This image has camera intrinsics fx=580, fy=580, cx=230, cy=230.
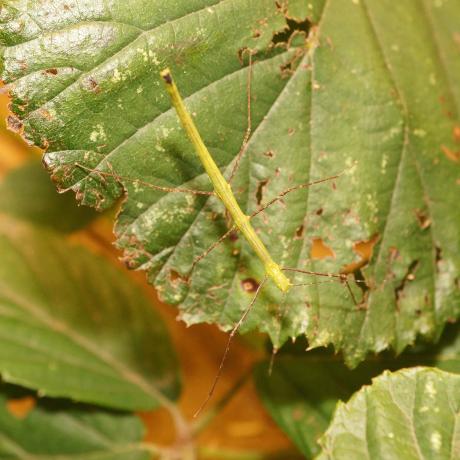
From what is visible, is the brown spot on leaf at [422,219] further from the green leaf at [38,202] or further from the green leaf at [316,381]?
the green leaf at [38,202]

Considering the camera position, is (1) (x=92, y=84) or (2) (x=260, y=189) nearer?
(1) (x=92, y=84)

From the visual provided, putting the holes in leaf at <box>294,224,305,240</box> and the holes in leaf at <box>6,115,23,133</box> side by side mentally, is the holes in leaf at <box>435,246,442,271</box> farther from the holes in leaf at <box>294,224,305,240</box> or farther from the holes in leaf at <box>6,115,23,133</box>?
the holes in leaf at <box>6,115,23,133</box>

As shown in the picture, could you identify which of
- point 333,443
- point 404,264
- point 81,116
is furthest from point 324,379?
point 81,116

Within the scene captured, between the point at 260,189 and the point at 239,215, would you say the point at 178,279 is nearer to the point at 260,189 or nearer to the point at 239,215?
the point at 239,215

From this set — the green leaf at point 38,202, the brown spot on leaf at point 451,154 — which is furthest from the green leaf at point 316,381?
the green leaf at point 38,202

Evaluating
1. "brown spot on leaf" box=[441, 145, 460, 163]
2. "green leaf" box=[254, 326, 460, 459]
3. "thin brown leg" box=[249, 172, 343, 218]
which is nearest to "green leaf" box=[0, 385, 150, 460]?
"green leaf" box=[254, 326, 460, 459]

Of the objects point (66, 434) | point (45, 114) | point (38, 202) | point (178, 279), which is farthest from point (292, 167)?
point (38, 202)

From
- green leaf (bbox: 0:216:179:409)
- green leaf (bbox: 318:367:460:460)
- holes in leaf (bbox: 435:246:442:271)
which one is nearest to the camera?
green leaf (bbox: 318:367:460:460)

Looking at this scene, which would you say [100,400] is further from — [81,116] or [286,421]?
[81,116]
